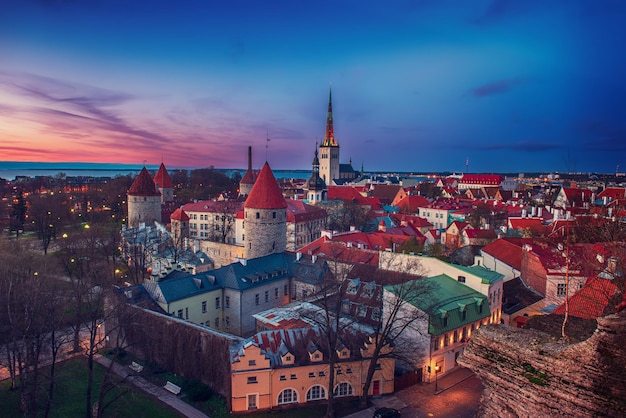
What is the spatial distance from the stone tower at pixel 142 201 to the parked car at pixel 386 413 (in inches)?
1390

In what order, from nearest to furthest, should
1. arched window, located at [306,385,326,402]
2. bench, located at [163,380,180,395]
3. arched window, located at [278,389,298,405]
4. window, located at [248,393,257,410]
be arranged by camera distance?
window, located at [248,393,257,410] < arched window, located at [278,389,298,405] < arched window, located at [306,385,326,402] < bench, located at [163,380,180,395]

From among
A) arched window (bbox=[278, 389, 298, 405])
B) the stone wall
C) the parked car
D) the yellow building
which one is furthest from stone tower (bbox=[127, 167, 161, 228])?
the stone wall

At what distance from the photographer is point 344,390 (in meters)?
17.2

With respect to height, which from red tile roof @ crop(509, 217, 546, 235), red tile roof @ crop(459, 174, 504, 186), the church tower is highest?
the church tower

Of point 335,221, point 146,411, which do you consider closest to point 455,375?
point 146,411

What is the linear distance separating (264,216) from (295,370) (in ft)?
45.6

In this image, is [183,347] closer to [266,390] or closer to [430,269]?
[266,390]

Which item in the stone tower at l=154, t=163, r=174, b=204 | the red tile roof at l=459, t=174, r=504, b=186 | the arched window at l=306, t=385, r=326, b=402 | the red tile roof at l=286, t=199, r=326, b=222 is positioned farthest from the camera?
the red tile roof at l=459, t=174, r=504, b=186

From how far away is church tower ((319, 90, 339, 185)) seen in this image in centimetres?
9650

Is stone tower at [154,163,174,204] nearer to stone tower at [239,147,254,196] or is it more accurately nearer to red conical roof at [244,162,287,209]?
stone tower at [239,147,254,196]

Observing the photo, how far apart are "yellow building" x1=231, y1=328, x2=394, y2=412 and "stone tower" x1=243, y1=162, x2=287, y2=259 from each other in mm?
11913

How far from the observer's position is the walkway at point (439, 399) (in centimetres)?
1581

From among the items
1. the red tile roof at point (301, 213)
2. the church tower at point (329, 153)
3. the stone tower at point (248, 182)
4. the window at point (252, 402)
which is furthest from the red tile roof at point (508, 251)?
the church tower at point (329, 153)

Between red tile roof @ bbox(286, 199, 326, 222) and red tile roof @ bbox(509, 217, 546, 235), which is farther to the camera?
red tile roof @ bbox(286, 199, 326, 222)
